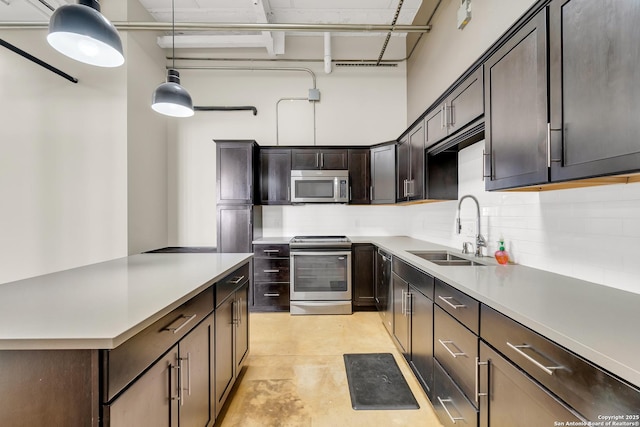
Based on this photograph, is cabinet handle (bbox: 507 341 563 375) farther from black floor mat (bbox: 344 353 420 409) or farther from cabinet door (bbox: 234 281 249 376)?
cabinet door (bbox: 234 281 249 376)

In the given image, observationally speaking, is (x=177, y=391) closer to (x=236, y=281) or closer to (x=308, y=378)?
(x=236, y=281)

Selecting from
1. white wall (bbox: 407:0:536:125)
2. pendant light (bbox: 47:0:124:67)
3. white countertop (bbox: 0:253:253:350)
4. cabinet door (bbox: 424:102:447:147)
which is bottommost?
white countertop (bbox: 0:253:253:350)

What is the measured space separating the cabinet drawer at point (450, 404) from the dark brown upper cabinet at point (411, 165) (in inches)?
63.8

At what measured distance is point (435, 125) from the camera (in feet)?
7.92

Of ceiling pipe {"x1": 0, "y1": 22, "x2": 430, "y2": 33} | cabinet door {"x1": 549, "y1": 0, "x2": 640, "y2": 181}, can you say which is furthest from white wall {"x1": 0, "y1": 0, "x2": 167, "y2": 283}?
cabinet door {"x1": 549, "y1": 0, "x2": 640, "y2": 181}

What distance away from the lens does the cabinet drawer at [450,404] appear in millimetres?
1342

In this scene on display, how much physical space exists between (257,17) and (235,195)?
2178 millimetres

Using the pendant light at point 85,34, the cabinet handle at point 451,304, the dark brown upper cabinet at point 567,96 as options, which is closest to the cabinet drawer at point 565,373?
the cabinet handle at point 451,304

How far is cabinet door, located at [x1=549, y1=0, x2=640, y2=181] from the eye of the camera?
2.99 ft

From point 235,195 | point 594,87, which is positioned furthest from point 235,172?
point 594,87

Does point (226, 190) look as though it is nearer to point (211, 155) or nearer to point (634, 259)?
point (211, 155)

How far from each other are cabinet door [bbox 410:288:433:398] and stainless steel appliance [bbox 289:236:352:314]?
1474 mm

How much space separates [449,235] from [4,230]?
493cm

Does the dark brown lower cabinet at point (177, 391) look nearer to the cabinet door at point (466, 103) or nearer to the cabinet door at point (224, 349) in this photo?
the cabinet door at point (224, 349)
